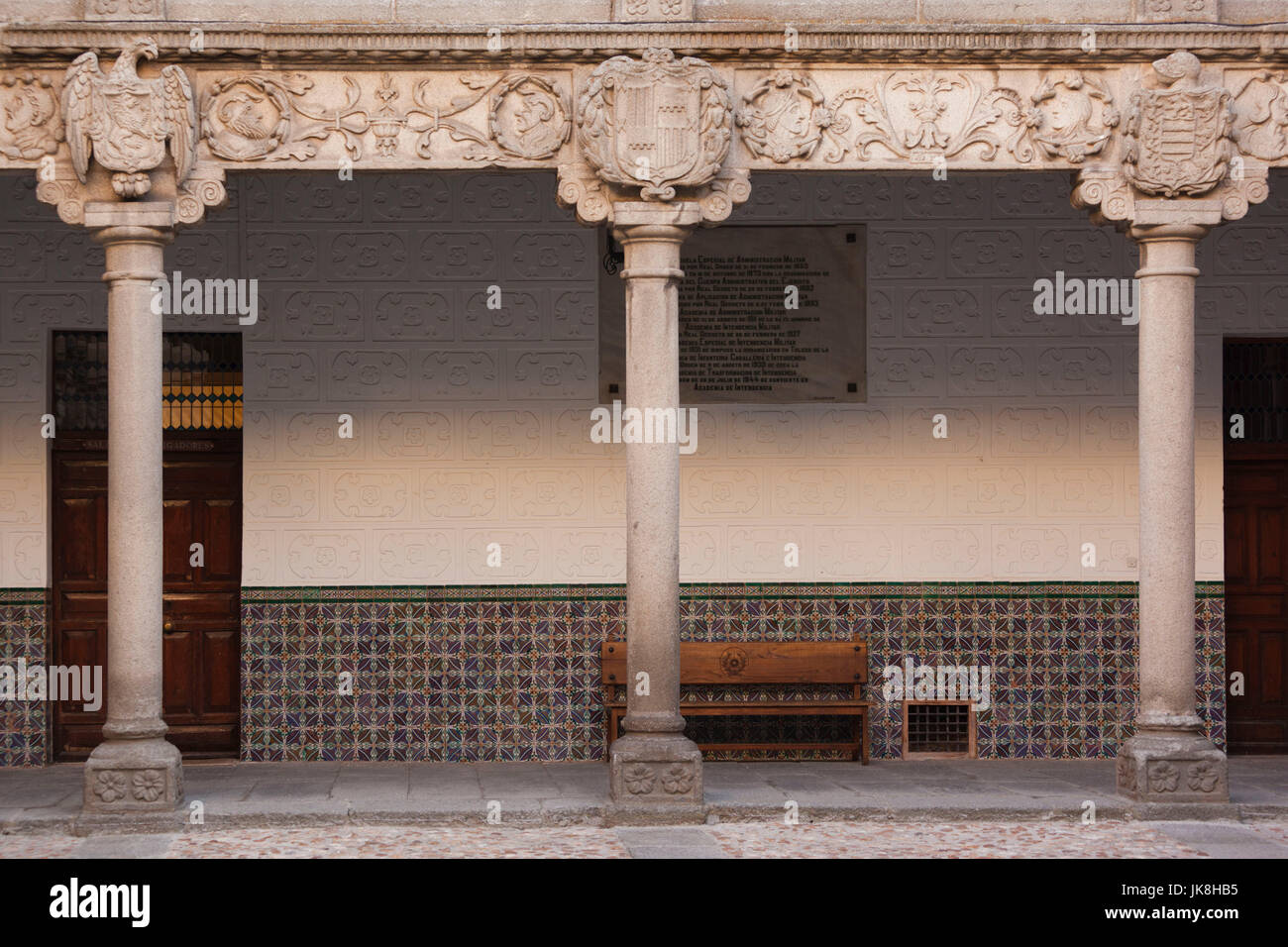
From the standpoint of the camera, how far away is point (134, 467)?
30.1 feet

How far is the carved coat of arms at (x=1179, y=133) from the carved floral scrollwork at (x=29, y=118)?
601 centimetres

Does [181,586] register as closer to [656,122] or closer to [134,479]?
[134,479]

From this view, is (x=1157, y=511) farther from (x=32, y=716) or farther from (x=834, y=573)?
(x=32, y=716)

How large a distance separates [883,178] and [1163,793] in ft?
15.2

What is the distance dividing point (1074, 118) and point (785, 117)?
1660 millimetres

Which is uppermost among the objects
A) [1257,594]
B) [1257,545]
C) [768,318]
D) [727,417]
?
[768,318]

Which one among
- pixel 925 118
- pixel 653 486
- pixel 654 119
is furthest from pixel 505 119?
pixel 925 118

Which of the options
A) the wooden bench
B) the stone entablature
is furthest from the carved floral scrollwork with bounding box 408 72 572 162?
the wooden bench

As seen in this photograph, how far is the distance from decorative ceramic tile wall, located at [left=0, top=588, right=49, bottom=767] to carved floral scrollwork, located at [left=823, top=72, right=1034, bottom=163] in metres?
6.00

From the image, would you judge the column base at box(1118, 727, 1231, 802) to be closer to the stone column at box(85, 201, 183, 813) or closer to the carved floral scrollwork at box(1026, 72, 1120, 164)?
the carved floral scrollwork at box(1026, 72, 1120, 164)

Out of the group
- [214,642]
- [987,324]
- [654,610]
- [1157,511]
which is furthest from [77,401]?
[1157,511]

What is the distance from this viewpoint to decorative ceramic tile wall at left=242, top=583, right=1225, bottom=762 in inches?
437

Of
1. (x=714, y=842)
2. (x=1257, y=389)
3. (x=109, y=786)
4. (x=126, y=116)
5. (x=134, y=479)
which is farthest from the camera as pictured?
(x=1257, y=389)

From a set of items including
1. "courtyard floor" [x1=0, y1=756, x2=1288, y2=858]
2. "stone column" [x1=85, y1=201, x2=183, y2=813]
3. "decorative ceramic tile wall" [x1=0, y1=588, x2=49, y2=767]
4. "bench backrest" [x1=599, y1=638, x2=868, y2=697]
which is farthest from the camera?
"bench backrest" [x1=599, y1=638, x2=868, y2=697]
